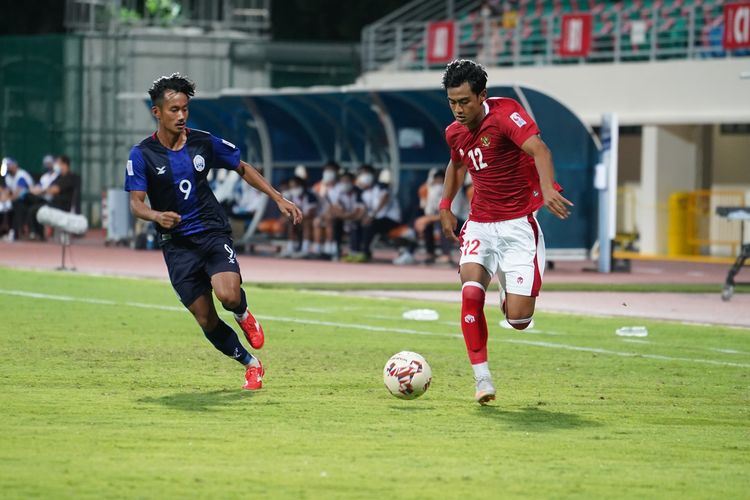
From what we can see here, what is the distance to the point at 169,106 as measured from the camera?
9969 mm

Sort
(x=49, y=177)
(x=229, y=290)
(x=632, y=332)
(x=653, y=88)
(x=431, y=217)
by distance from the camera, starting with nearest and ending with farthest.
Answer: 1. (x=229, y=290)
2. (x=632, y=332)
3. (x=431, y=217)
4. (x=653, y=88)
5. (x=49, y=177)

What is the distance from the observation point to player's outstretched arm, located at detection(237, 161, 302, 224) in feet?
33.2

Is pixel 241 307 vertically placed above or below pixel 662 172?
below

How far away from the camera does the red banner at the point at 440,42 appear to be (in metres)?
35.1

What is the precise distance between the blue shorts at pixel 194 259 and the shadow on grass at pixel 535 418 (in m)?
2.06

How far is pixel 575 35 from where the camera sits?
3209 centimetres

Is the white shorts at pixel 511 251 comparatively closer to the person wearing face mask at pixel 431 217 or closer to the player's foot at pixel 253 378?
the player's foot at pixel 253 378

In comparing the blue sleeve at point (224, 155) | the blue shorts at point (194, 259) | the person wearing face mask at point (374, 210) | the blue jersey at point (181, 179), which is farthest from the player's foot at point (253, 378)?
the person wearing face mask at point (374, 210)

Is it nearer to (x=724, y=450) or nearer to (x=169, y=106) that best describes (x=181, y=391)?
(x=169, y=106)

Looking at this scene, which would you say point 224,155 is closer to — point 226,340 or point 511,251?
→ point 226,340

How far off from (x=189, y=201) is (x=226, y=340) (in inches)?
40.2

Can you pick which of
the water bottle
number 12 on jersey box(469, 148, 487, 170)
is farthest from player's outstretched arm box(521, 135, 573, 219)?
the water bottle

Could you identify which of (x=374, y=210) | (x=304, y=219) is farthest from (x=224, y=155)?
(x=304, y=219)

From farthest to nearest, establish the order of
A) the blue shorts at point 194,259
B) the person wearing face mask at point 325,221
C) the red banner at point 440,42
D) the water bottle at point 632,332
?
1. the red banner at point 440,42
2. the person wearing face mask at point 325,221
3. the water bottle at point 632,332
4. the blue shorts at point 194,259
